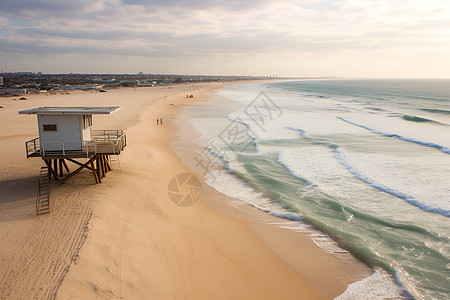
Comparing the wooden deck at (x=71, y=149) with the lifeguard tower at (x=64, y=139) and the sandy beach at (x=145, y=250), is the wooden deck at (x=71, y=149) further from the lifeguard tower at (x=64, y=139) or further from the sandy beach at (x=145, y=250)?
the sandy beach at (x=145, y=250)

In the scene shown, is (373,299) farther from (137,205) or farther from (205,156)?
(205,156)

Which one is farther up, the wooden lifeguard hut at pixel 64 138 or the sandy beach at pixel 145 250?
the wooden lifeguard hut at pixel 64 138

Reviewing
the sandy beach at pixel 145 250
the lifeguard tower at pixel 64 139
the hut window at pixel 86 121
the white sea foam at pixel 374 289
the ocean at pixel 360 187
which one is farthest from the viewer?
the hut window at pixel 86 121

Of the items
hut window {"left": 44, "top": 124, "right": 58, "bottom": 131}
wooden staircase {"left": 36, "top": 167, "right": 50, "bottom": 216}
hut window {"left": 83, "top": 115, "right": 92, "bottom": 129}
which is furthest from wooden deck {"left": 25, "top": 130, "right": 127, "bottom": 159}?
wooden staircase {"left": 36, "top": 167, "right": 50, "bottom": 216}

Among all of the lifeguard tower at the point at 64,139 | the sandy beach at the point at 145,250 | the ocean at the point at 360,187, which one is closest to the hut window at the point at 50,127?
the lifeguard tower at the point at 64,139

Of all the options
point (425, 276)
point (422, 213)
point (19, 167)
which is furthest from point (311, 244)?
point (19, 167)

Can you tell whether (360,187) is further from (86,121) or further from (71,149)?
(71,149)
